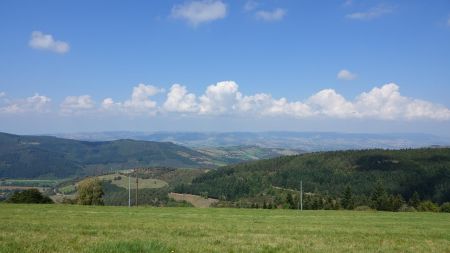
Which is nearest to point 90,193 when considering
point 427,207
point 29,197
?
point 29,197

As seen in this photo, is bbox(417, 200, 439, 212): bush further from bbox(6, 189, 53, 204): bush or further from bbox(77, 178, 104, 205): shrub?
bbox(6, 189, 53, 204): bush

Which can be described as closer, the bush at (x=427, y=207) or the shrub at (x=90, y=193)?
the shrub at (x=90, y=193)

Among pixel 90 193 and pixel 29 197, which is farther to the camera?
pixel 90 193

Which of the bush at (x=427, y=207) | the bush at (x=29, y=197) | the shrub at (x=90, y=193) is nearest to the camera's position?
the bush at (x=29, y=197)

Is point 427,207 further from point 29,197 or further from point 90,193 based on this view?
point 29,197

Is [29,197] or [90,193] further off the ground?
[29,197]

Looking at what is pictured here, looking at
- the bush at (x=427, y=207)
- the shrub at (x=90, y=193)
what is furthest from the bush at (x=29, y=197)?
the bush at (x=427, y=207)

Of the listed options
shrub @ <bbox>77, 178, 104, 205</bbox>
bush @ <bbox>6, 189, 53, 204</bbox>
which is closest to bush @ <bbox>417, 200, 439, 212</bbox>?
shrub @ <bbox>77, 178, 104, 205</bbox>

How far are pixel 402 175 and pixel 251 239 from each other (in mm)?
187118

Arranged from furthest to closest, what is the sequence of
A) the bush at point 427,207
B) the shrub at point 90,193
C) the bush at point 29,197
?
the bush at point 427,207
the shrub at point 90,193
the bush at point 29,197

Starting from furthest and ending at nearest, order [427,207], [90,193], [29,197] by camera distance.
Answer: [427,207], [90,193], [29,197]

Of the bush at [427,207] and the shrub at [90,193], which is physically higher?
the shrub at [90,193]

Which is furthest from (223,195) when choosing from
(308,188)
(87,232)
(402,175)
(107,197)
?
(87,232)

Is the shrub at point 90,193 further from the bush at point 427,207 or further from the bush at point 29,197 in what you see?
the bush at point 427,207
